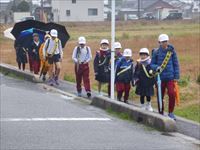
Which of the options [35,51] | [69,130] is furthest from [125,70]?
[35,51]

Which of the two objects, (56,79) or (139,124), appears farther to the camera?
(56,79)

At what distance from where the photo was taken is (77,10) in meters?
99.3

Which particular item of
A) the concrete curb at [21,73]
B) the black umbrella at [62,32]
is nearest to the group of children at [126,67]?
the concrete curb at [21,73]

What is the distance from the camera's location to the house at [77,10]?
96000mm

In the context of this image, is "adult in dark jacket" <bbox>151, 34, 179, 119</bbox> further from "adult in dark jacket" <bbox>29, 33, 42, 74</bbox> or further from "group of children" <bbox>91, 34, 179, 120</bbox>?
"adult in dark jacket" <bbox>29, 33, 42, 74</bbox>

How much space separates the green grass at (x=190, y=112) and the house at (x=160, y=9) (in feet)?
333

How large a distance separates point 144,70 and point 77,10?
86.5m

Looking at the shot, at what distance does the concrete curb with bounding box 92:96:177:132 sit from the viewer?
1163 cm

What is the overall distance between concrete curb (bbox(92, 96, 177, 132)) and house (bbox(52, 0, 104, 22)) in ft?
262

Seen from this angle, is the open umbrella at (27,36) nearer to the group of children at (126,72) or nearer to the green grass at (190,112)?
the group of children at (126,72)

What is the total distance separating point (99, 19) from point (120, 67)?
8659 cm

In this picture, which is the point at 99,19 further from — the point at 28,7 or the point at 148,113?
the point at 148,113

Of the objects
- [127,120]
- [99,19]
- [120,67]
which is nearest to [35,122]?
[127,120]

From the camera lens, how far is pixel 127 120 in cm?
1304
